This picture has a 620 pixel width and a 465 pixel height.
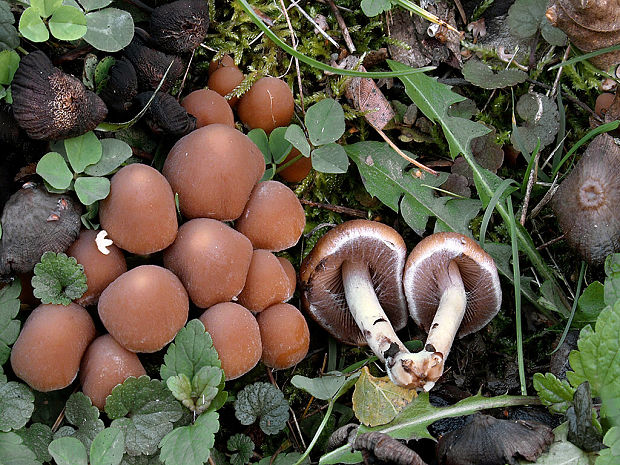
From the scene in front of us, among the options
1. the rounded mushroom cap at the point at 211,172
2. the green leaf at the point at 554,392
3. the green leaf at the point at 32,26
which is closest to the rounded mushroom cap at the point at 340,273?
the rounded mushroom cap at the point at 211,172

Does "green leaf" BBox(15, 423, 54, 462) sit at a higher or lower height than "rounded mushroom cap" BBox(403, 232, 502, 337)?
lower

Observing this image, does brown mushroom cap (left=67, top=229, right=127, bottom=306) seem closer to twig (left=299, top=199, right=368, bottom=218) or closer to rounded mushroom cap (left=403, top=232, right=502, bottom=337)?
twig (left=299, top=199, right=368, bottom=218)

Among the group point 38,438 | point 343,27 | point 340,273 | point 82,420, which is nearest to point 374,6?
point 343,27

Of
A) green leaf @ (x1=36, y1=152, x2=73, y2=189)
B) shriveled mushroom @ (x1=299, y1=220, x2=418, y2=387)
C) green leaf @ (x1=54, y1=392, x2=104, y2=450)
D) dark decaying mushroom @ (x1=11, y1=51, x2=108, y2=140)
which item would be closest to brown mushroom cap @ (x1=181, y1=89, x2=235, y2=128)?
dark decaying mushroom @ (x1=11, y1=51, x2=108, y2=140)

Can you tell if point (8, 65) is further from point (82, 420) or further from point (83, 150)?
point (82, 420)

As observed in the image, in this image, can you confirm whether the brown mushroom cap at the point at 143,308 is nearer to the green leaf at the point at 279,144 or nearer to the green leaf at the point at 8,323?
the green leaf at the point at 8,323

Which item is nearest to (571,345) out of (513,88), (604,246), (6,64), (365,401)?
(604,246)
